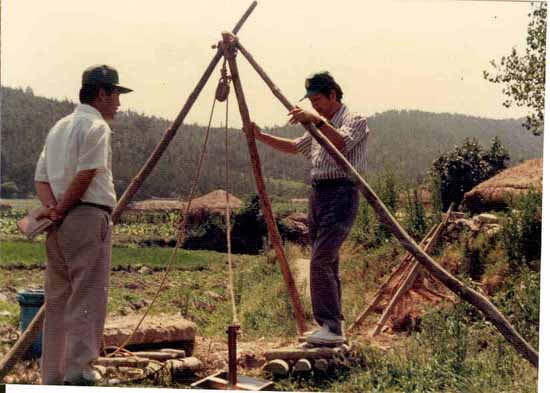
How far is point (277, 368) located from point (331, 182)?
1353mm

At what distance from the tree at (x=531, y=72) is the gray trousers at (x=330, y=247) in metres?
1.43

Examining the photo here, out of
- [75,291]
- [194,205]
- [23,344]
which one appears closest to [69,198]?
[75,291]

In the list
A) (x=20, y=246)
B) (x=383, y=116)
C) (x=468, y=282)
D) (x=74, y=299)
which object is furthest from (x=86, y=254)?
(x=468, y=282)

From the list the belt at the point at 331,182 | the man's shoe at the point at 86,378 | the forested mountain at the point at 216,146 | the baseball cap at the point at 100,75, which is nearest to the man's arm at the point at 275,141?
the forested mountain at the point at 216,146

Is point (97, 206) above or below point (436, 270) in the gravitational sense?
above

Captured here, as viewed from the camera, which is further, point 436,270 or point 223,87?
point 223,87

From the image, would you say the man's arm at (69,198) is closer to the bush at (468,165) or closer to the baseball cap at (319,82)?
the baseball cap at (319,82)

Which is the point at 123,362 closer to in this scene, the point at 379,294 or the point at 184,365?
the point at 184,365

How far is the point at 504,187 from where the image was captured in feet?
20.1

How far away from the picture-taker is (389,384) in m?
4.93

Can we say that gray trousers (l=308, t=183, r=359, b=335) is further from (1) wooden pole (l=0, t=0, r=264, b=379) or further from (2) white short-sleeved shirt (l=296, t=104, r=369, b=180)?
(1) wooden pole (l=0, t=0, r=264, b=379)

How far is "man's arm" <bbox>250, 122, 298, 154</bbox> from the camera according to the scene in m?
5.55

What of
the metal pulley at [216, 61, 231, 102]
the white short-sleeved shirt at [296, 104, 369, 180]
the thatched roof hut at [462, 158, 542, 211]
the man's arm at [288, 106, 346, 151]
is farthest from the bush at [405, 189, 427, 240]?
the metal pulley at [216, 61, 231, 102]

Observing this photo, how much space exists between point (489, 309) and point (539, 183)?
1240mm
